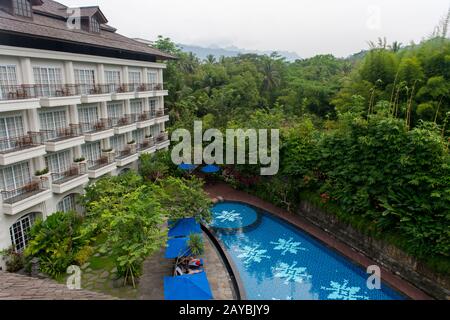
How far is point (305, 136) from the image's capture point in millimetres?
16938

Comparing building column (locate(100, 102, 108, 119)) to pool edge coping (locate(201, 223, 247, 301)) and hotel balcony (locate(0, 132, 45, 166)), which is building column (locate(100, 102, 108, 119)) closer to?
hotel balcony (locate(0, 132, 45, 166))

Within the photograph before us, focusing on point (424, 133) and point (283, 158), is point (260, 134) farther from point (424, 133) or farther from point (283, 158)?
point (424, 133)

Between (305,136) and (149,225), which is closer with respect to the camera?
(149,225)

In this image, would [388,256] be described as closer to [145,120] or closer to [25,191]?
[25,191]

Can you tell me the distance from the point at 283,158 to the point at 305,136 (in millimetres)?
1758

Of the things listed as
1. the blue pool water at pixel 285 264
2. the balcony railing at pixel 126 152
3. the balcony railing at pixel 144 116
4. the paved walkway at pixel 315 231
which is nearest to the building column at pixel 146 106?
the balcony railing at pixel 144 116

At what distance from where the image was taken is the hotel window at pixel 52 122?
13961mm

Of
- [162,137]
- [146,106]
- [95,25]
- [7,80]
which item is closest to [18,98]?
[7,80]

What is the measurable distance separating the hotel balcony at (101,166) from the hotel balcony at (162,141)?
17.6ft

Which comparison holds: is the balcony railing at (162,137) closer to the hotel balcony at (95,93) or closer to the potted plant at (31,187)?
the hotel balcony at (95,93)

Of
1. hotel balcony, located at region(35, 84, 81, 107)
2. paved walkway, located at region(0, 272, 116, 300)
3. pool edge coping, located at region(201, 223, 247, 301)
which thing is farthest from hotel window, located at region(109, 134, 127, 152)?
paved walkway, located at region(0, 272, 116, 300)

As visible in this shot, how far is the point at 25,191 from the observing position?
12664 millimetres

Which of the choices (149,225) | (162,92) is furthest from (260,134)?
(149,225)
